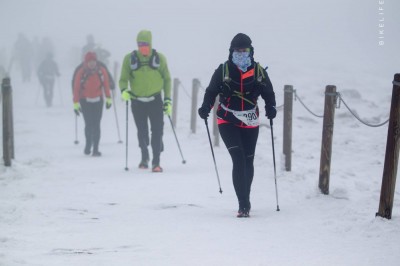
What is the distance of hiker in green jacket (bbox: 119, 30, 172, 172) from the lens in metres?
9.70

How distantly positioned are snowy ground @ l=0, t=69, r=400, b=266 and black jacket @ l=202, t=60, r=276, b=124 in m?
1.23

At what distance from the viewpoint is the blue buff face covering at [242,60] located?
6289 millimetres

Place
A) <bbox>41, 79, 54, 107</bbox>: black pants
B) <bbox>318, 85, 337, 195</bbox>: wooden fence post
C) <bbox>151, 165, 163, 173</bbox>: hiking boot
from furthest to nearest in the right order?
<bbox>41, 79, 54, 107</bbox>: black pants, <bbox>151, 165, 163, 173</bbox>: hiking boot, <bbox>318, 85, 337, 195</bbox>: wooden fence post

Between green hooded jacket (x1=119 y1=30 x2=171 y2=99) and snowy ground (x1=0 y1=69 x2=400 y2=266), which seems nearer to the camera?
snowy ground (x1=0 y1=69 x2=400 y2=266)

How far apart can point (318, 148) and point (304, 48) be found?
4155cm

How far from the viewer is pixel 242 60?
6.29 metres

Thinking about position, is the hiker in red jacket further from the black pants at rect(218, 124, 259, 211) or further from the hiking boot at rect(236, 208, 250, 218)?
the hiking boot at rect(236, 208, 250, 218)

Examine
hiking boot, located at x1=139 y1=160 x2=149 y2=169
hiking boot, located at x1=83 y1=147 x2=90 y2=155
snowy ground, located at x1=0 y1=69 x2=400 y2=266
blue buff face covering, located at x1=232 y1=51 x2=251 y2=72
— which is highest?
blue buff face covering, located at x1=232 y1=51 x2=251 y2=72

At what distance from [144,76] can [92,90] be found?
2.71 meters

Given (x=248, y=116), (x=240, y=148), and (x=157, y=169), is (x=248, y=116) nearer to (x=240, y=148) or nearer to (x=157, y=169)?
(x=240, y=148)

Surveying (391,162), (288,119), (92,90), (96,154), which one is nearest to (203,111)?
(391,162)

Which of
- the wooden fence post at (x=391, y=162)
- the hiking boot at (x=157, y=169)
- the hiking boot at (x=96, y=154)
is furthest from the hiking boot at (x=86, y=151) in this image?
the wooden fence post at (x=391, y=162)

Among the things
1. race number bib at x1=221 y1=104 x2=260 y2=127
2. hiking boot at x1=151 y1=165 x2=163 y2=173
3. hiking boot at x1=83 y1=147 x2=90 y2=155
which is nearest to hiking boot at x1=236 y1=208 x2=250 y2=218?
race number bib at x1=221 y1=104 x2=260 y2=127

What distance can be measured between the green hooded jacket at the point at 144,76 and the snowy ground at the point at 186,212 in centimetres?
140
